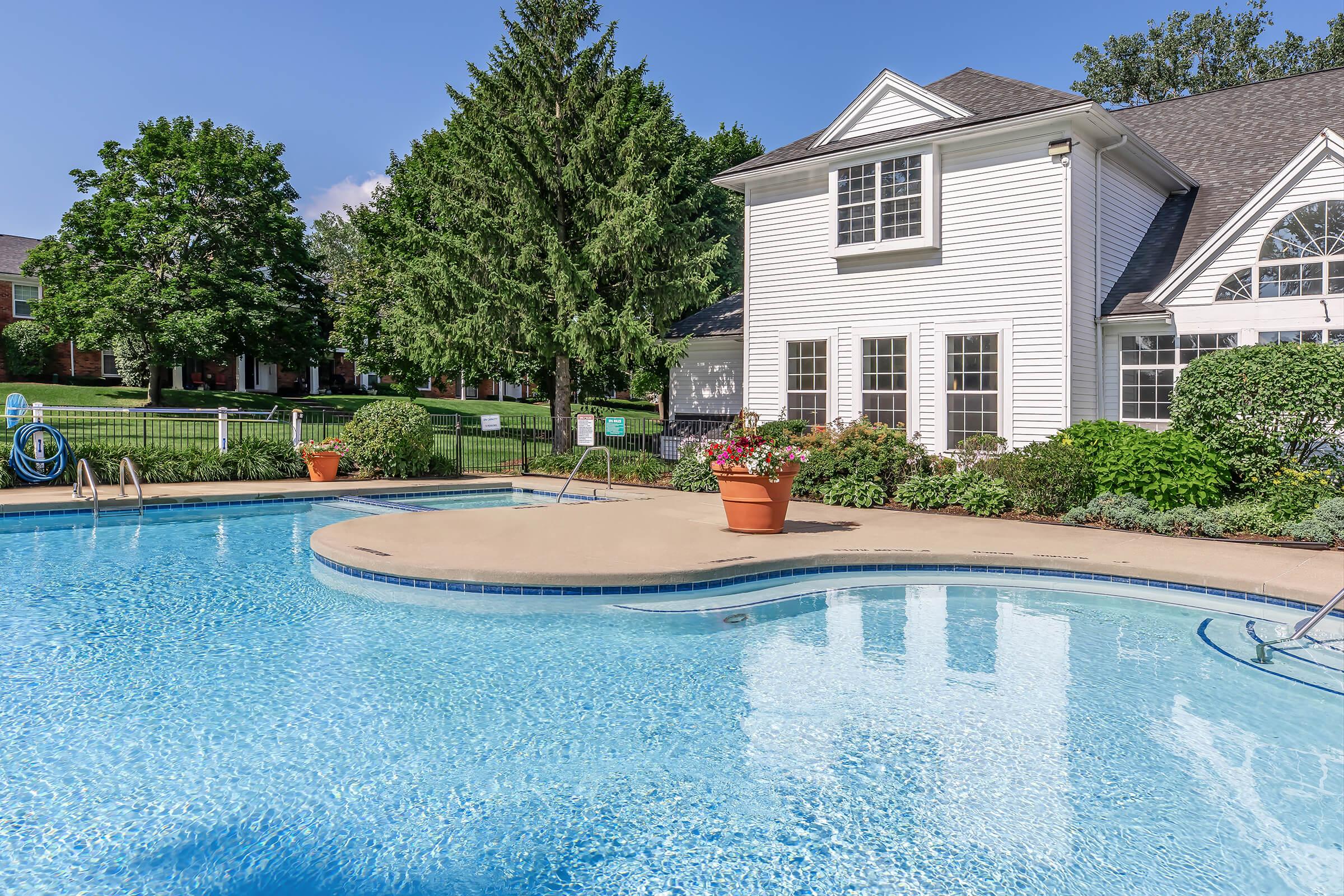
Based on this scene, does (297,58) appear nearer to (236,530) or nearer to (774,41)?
(236,530)

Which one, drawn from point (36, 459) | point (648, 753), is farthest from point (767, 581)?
point (36, 459)

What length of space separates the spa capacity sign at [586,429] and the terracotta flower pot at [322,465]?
16.1ft

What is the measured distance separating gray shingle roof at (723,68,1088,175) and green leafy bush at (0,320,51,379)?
3405 cm

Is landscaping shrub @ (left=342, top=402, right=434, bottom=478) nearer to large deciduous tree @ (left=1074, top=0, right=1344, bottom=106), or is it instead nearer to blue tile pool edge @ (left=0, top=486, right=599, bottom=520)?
blue tile pool edge @ (left=0, top=486, right=599, bottom=520)

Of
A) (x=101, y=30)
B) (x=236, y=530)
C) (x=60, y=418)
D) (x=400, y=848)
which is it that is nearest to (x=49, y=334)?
(x=60, y=418)

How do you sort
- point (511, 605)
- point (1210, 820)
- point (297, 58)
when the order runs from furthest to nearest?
point (297, 58)
point (511, 605)
point (1210, 820)

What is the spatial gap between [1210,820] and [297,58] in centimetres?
1749

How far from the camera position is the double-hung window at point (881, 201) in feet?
48.7

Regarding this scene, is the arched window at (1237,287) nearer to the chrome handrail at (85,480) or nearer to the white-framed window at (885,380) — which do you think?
the white-framed window at (885,380)

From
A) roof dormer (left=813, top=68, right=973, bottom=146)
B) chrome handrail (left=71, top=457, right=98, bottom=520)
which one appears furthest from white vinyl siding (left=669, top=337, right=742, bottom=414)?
chrome handrail (left=71, top=457, right=98, bottom=520)

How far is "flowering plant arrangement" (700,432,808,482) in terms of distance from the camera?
9766 millimetres

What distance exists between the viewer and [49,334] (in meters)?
31.7

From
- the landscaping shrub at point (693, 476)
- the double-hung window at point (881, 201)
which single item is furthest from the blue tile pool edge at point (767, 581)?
the double-hung window at point (881, 201)

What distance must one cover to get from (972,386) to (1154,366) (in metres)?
2.98
